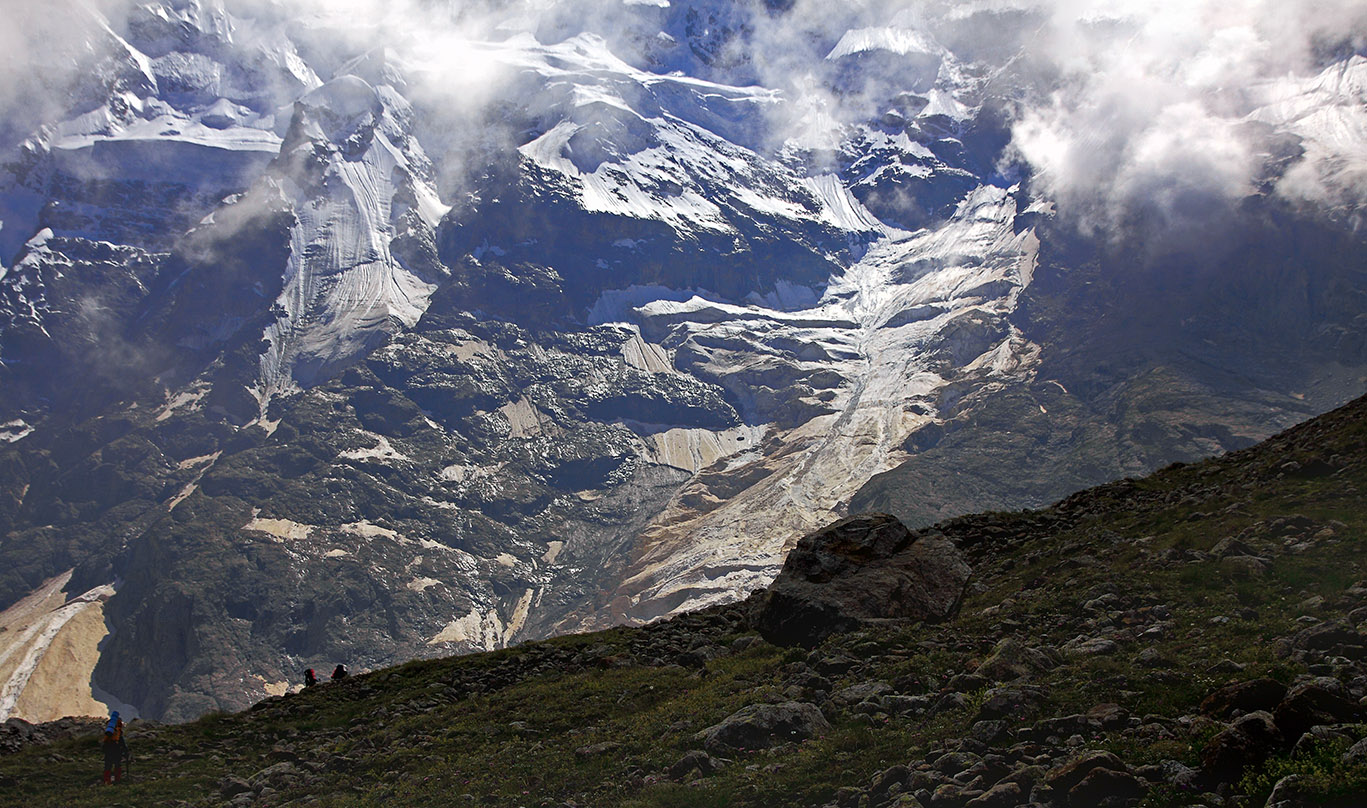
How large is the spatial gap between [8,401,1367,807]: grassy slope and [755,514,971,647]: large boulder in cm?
142

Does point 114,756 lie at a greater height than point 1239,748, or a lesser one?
greater

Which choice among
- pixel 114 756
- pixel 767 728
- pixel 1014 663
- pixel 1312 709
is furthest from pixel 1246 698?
pixel 114 756

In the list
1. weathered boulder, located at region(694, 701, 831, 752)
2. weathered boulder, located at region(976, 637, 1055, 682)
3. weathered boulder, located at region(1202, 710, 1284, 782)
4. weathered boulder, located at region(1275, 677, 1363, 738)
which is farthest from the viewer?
weathered boulder, located at region(976, 637, 1055, 682)

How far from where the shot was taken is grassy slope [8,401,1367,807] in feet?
72.1

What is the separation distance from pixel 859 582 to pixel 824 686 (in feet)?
26.6

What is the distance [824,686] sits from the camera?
1085 inches

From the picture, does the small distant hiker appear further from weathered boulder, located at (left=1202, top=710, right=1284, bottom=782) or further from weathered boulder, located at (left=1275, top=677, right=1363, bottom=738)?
weathered boulder, located at (left=1275, top=677, right=1363, bottom=738)

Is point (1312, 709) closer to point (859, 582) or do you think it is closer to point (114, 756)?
point (859, 582)

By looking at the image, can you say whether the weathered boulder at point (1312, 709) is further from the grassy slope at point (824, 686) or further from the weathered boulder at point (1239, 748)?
the grassy slope at point (824, 686)

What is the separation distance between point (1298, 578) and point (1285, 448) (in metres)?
22.2

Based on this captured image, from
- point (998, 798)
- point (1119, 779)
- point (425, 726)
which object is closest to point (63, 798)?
point (425, 726)

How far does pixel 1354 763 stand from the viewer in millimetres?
15258

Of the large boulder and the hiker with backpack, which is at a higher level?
the large boulder

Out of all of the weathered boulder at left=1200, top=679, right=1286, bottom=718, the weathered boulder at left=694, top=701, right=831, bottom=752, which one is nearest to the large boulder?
the weathered boulder at left=694, top=701, right=831, bottom=752
